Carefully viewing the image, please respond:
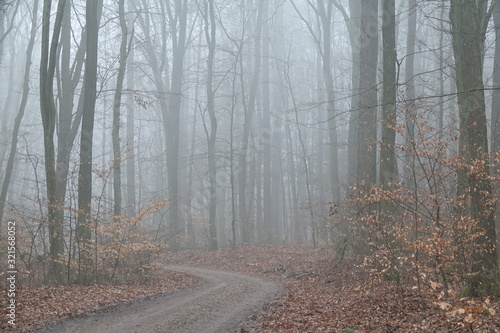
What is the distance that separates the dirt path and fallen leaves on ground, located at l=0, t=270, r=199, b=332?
235 millimetres

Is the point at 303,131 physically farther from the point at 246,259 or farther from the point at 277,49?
the point at 246,259

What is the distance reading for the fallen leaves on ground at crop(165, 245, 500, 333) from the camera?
6476 millimetres

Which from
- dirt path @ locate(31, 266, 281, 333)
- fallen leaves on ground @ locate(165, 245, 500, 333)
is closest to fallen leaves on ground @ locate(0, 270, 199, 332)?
dirt path @ locate(31, 266, 281, 333)

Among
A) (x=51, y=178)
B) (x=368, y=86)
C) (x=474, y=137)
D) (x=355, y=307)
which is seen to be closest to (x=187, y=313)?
(x=355, y=307)

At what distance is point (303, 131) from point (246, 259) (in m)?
22.3

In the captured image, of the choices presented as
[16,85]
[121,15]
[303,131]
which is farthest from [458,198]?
[16,85]

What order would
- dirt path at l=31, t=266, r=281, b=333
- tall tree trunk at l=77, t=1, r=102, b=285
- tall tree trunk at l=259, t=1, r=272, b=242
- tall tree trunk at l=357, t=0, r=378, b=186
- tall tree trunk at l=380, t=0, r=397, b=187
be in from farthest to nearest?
1. tall tree trunk at l=259, t=1, r=272, b=242
2. tall tree trunk at l=357, t=0, r=378, b=186
3. tall tree trunk at l=77, t=1, r=102, b=285
4. tall tree trunk at l=380, t=0, r=397, b=187
5. dirt path at l=31, t=266, r=281, b=333

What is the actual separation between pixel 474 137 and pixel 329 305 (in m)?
4.42

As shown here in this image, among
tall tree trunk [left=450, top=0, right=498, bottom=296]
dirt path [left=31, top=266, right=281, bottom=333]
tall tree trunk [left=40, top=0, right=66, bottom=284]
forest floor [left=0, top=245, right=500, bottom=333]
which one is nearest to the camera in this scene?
forest floor [left=0, top=245, right=500, bottom=333]

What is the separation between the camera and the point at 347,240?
546 inches

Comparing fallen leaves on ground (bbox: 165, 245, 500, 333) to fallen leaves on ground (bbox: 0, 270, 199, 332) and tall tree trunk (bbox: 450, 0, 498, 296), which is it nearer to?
tall tree trunk (bbox: 450, 0, 498, 296)

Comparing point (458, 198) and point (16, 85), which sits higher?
point (16, 85)

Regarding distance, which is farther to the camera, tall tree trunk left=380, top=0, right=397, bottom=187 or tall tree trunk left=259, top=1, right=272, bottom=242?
tall tree trunk left=259, top=1, right=272, bottom=242

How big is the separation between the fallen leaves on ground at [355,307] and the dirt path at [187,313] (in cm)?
48
